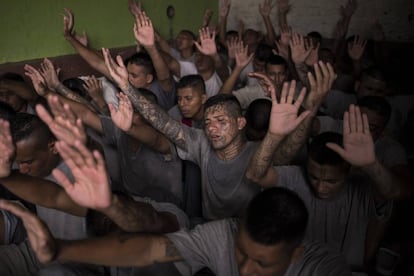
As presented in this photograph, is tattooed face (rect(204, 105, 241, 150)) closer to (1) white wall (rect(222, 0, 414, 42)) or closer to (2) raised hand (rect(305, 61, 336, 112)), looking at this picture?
(2) raised hand (rect(305, 61, 336, 112))

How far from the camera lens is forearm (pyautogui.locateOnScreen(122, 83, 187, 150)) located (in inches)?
104

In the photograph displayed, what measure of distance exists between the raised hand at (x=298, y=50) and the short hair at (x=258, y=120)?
705mm

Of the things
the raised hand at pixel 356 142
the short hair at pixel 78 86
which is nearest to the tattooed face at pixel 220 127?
the raised hand at pixel 356 142

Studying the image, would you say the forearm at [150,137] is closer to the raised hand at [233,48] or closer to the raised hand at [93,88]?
the raised hand at [93,88]

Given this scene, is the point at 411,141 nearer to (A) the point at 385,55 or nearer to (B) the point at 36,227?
(A) the point at 385,55

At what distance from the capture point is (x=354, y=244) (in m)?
2.35

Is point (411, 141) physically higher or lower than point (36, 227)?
lower

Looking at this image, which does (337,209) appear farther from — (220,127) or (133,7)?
(133,7)

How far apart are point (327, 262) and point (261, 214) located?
385mm

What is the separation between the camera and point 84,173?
59.9 inches

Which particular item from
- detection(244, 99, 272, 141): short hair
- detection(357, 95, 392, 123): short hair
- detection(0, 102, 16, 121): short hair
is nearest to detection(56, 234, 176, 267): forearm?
detection(0, 102, 16, 121): short hair

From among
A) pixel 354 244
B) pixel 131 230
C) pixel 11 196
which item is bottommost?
pixel 354 244

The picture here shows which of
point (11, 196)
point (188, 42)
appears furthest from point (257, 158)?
point (188, 42)

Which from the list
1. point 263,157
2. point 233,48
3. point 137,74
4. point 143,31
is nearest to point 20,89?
point 137,74
